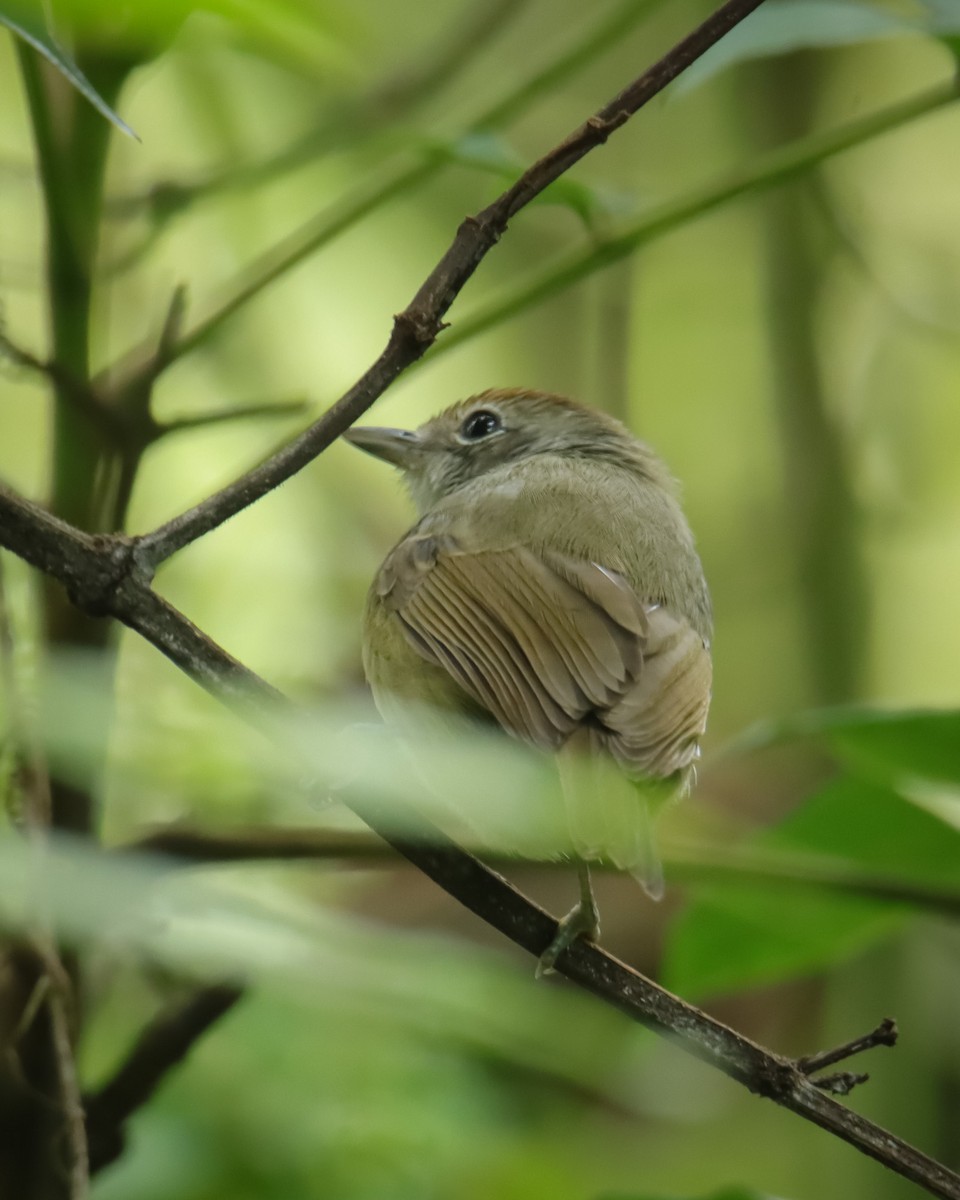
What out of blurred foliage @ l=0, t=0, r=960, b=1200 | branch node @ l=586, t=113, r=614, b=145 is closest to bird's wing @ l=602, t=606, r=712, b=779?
blurred foliage @ l=0, t=0, r=960, b=1200

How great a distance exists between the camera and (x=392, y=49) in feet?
20.1

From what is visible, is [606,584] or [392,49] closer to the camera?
[606,584]

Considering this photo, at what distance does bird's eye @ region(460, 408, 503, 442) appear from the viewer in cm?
395

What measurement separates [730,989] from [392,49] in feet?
14.2

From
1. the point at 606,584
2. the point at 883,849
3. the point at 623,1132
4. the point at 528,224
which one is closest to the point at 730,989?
the point at 883,849

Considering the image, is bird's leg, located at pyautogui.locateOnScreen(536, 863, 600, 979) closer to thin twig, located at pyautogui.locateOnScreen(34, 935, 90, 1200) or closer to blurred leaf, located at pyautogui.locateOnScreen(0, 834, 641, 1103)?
blurred leaf, located at pyautogui.locateOnScreen(0, 834, 641, 1103)

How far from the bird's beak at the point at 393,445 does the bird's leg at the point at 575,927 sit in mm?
1744

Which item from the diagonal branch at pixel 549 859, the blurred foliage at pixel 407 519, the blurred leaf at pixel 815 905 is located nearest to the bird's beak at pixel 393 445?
the blurred foliage at pixel 407 519

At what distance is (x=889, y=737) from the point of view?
7.53ft

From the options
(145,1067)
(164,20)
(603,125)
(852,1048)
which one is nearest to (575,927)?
(852,1048)

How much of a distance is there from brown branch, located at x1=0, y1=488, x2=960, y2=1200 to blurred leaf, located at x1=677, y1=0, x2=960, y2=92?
1066 mm

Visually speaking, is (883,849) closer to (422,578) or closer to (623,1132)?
(422,578)

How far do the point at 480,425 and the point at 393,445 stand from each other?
0.24m

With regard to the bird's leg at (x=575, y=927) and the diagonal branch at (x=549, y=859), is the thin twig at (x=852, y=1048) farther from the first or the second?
the diagonal branch at (x=549, y=859)
